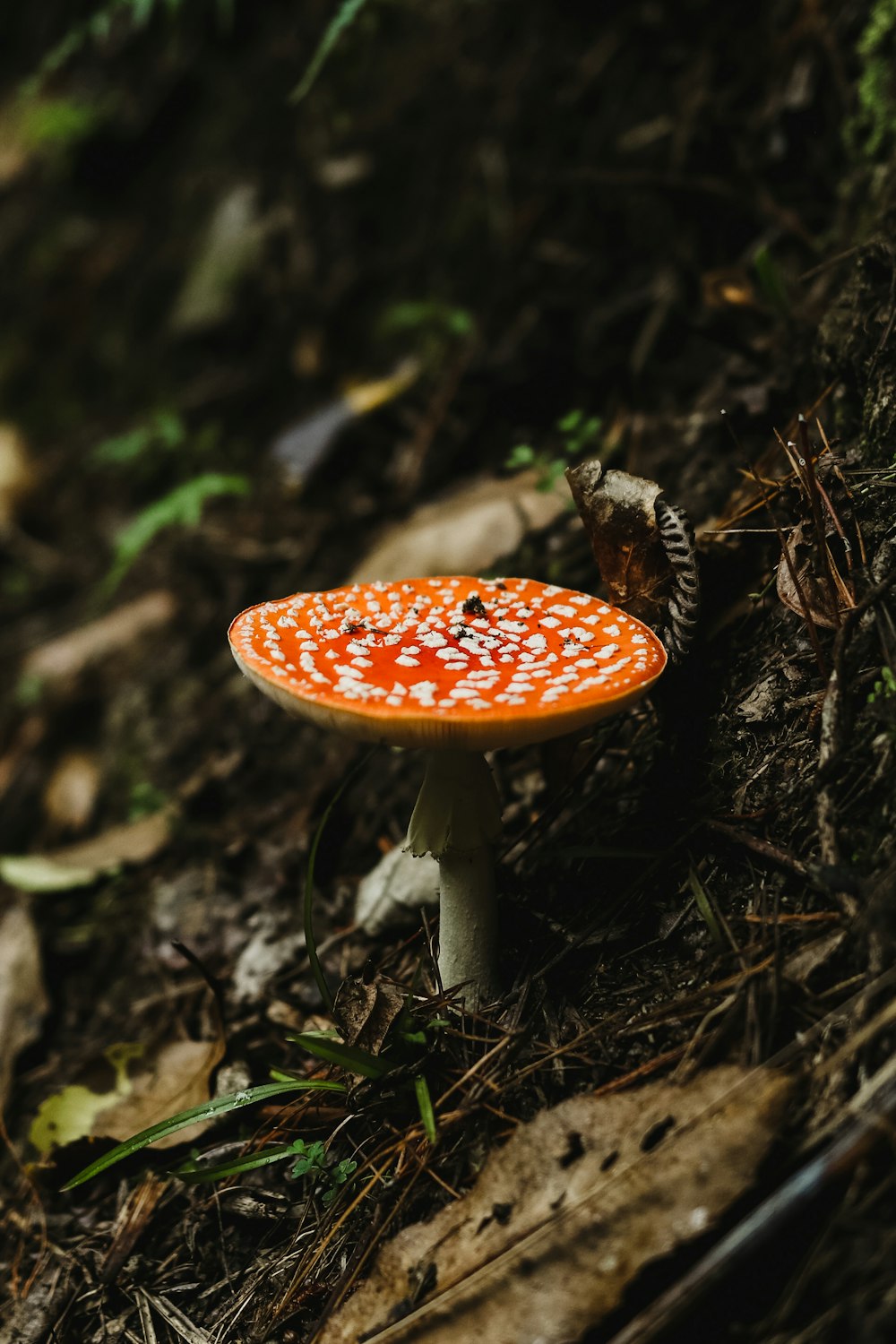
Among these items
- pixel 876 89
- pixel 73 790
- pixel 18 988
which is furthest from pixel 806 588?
pixel 73 790

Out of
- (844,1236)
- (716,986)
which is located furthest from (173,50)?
(844,1236)

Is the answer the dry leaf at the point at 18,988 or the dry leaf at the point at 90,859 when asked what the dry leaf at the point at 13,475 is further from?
Result: the dry leaf at the point at 18,988

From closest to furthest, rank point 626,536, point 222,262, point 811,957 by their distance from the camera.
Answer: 1. point 811,957
2. point 626,536
3. point 222,262

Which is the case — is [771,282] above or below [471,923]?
above

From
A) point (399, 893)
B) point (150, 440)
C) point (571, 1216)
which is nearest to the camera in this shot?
point (571, 1216)

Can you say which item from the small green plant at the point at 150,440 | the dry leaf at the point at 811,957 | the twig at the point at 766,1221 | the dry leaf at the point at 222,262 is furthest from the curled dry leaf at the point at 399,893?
the dry leaf at the point at 222,262

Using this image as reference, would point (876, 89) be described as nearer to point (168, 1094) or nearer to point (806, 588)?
point (806, 588)
